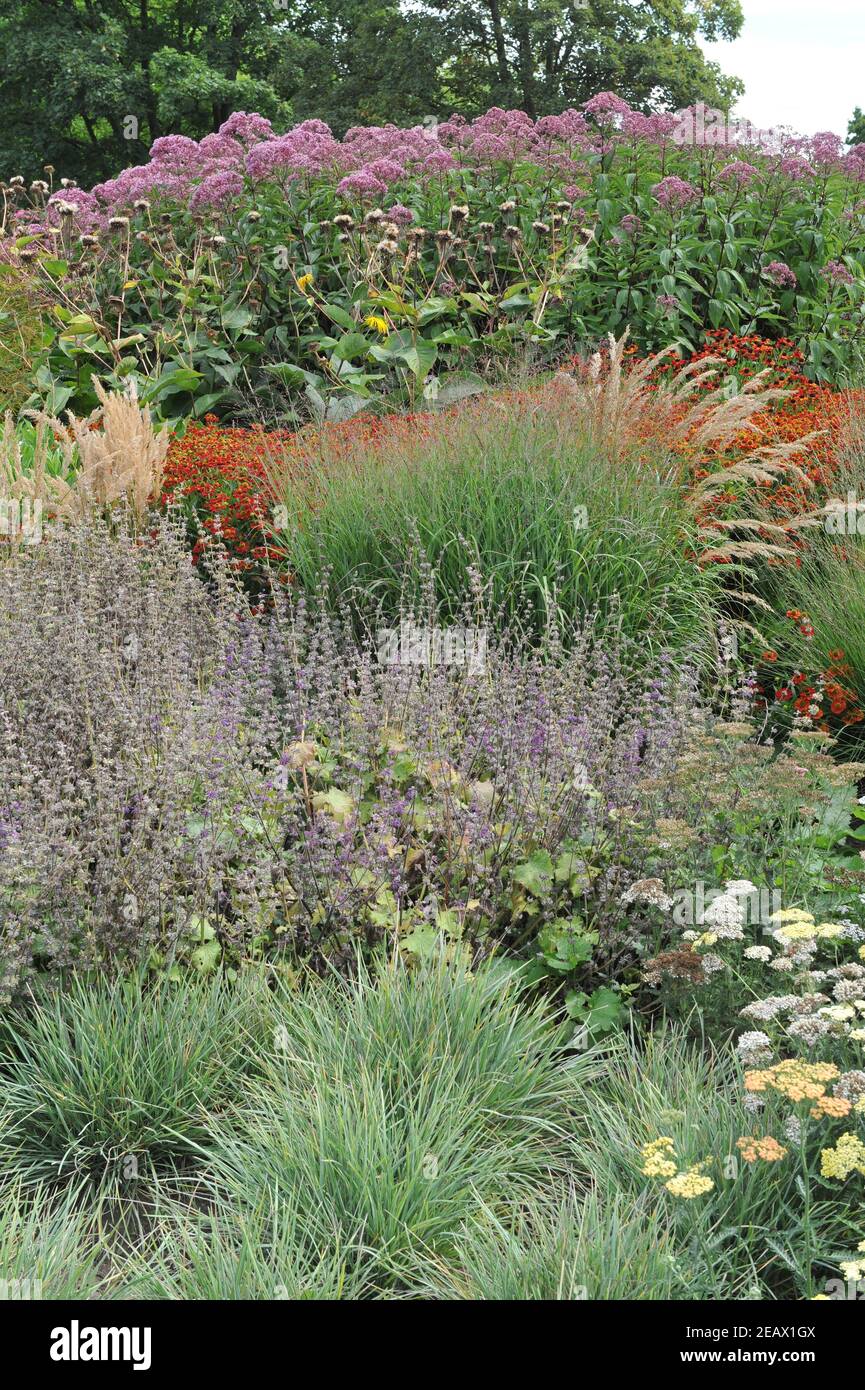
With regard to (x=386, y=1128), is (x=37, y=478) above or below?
above

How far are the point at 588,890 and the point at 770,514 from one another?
3671 millimetres

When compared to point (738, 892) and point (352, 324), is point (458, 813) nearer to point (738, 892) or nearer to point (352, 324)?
point (738, 892)

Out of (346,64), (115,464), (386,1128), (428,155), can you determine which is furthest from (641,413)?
(346,64)

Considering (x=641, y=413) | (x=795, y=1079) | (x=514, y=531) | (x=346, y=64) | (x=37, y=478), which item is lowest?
(x=795, y=1079)

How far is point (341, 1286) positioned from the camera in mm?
2227

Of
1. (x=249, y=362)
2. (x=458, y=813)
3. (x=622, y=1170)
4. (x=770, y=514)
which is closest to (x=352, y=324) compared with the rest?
(x=249, y=362)

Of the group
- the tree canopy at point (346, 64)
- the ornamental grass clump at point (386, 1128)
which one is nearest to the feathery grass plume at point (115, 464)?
the ornamental grass clump at point (386, 1128)

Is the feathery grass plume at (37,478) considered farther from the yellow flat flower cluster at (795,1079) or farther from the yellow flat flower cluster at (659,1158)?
the yellow flat flower cluster at (795,1079)

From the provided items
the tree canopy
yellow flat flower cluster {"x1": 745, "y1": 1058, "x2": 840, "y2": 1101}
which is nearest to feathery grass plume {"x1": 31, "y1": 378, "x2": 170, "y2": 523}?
yellow flat flower cluster {"x1": 745, "y1": 1058, "x2": 840, "y2": 1101}

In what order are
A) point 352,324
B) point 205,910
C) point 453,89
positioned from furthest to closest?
point 453,89, point 352,324, point 205,910

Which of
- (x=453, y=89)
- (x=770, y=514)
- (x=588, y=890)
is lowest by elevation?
(x=588, y=890)

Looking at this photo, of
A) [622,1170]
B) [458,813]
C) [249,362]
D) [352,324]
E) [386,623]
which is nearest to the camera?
[622,1170]

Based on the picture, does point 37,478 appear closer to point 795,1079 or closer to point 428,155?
point 428,155

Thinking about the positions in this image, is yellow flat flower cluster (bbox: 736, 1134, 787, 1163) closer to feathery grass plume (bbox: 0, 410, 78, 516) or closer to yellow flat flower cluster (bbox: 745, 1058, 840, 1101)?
yellow flat flower cluster (bbox: 745, 1058, 840, 1101)
